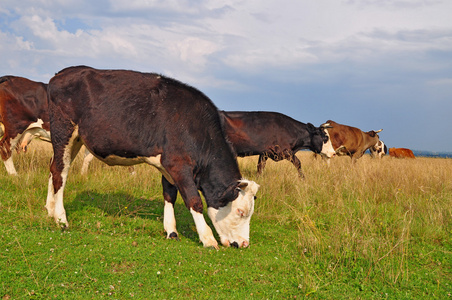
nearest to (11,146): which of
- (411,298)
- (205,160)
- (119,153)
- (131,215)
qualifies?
(131,215)

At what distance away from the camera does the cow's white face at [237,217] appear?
22.5ft

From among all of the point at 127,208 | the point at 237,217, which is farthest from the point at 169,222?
the point at 127,208

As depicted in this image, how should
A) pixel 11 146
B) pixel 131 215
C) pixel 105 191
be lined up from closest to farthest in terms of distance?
1. pixel 131 215
2. pixel 105 191
3. pixel 11 146

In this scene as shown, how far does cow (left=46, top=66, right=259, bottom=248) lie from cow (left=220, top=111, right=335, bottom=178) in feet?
21.1

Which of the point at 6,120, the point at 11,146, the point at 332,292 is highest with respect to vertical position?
the point at 6,120

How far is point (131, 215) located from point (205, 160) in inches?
101

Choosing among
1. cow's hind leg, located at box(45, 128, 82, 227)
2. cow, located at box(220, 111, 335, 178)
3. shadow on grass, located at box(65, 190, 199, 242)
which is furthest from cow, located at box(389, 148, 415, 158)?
cow's hind leg, located at box(45, 128, 82, 227)

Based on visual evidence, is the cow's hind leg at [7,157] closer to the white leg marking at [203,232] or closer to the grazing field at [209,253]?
the grazing field at [209,253]

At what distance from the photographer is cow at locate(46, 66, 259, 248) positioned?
6.82m

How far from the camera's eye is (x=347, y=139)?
20453 mm

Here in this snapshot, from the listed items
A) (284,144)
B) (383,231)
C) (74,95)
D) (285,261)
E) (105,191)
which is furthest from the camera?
(284,144)

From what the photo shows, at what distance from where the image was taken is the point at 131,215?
8.58m

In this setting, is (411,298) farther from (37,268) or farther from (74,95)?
(74,95)

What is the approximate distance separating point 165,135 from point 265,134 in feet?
25.0
